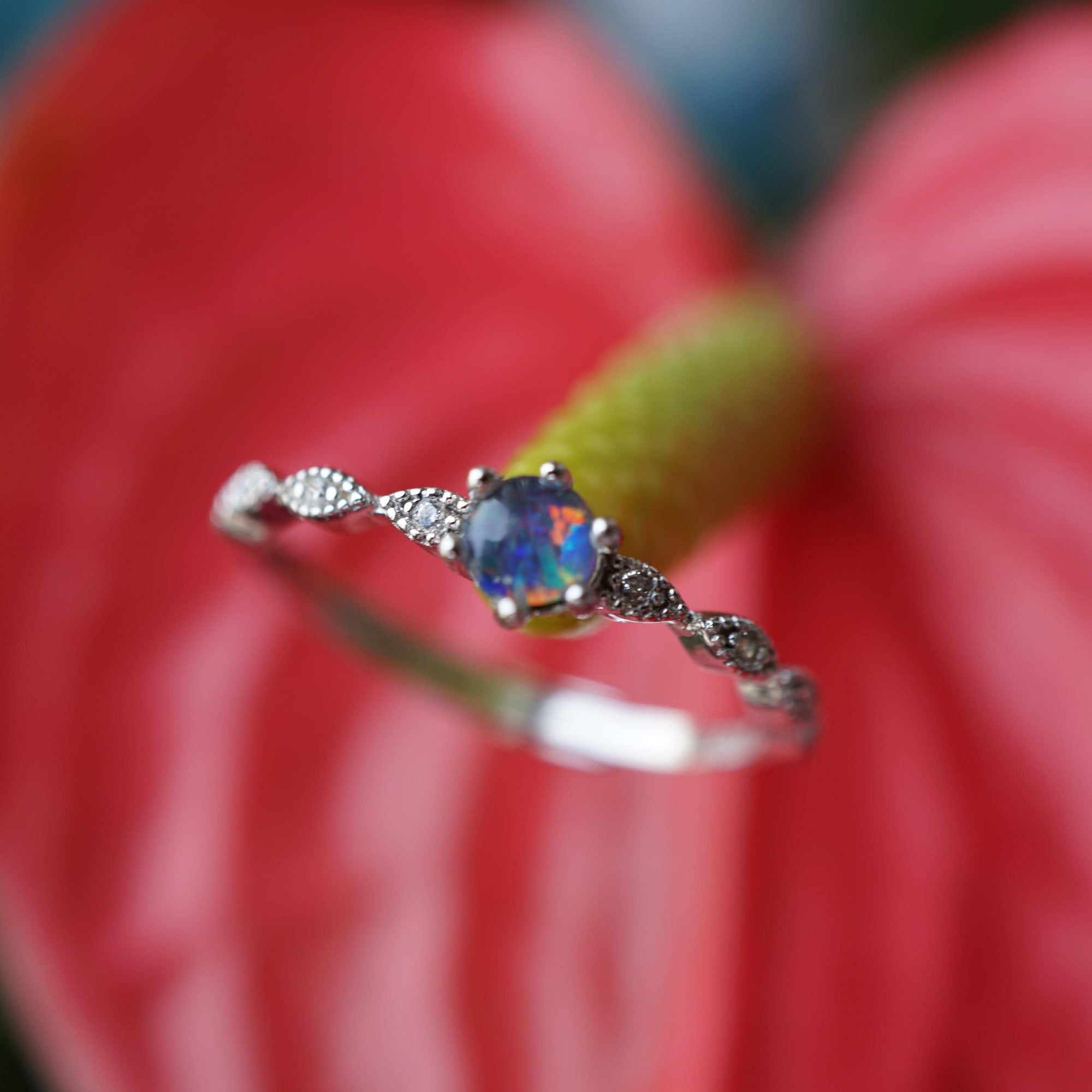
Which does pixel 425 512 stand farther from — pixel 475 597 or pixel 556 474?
pixel 475 597

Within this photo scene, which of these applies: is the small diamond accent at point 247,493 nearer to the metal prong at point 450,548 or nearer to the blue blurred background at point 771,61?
the metal prong at point 450,548

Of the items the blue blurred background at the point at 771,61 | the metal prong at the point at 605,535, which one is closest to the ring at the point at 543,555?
the metal prong at the point at 605,535

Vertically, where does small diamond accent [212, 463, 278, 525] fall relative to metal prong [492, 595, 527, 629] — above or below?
above

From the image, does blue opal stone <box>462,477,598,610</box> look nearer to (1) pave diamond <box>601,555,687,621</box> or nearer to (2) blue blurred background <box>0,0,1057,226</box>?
(1) pave diamond <box>601,555,687,621</box>

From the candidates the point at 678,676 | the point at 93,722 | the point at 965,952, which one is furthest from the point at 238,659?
the point at 965,952

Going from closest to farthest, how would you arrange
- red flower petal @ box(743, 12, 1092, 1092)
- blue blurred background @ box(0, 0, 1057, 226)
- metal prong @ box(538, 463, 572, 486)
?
metal prong @ box(538, 463, 572, 486)
red flower petal @ box(743, 12, 1092, 1092)
blue blurred background @ box(0, 0, 1057, 226)

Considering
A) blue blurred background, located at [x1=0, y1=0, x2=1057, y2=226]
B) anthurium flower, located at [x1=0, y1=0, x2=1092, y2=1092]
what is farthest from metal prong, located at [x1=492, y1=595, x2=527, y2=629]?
blue blurred background, located at [x1=0, y1=0, x2=1057, y2=226]

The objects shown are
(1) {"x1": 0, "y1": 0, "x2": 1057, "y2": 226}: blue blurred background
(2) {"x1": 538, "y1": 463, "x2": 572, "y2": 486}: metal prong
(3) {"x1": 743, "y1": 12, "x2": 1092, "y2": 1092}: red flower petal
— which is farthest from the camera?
(1) {"x1": 0, "y1": 0, "x2": 1057, "y2": 226}: blue blurred background
